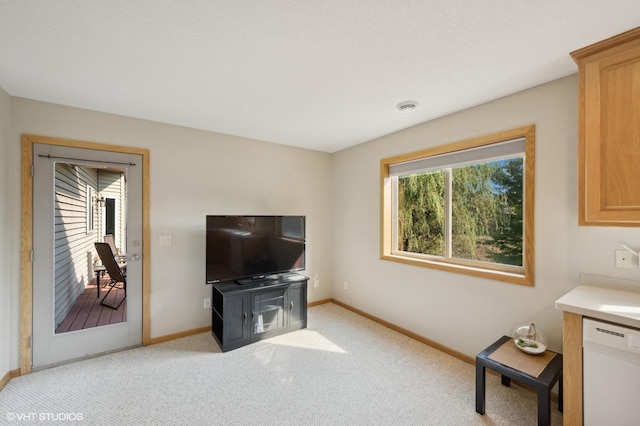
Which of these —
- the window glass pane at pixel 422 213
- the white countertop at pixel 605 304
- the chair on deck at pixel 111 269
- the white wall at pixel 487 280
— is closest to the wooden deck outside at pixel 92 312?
the chair on deck at pixel 111 269

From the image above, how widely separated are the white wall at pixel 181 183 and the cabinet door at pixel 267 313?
69 centimetres

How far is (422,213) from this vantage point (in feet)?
10.8

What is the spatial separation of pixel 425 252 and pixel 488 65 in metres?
1.99

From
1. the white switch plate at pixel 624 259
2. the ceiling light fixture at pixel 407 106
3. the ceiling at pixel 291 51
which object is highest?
the ceiling at pixel 291 51

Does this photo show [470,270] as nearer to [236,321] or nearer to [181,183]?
[236,321]

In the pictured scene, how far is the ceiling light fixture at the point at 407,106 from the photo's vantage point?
2.47m

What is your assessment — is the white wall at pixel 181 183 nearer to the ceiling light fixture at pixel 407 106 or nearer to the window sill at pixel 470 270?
the window sill at pixel 470 270

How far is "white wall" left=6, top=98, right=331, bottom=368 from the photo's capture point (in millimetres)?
2453

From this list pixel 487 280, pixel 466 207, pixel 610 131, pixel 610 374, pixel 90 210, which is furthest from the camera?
pixel 466 207

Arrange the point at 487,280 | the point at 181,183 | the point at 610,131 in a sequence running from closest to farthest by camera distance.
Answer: the point at 610,131 → the point at 487,280 → the point at 181,183

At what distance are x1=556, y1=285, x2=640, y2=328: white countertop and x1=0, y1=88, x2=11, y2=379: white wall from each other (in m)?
3.91

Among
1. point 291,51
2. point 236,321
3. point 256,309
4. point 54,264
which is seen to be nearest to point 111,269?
point 54,264

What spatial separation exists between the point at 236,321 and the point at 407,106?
8.80ft

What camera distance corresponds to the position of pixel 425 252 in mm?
3230
